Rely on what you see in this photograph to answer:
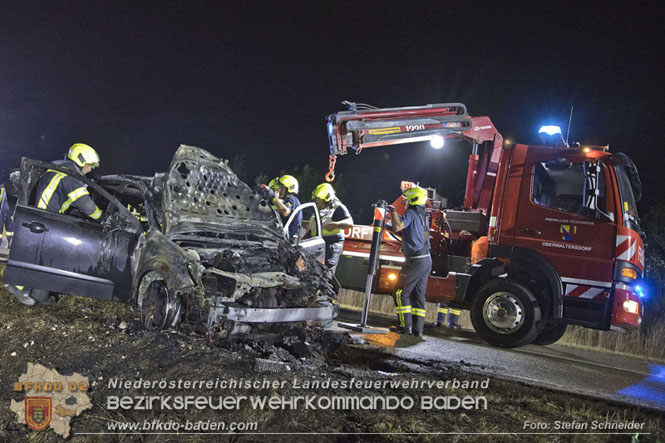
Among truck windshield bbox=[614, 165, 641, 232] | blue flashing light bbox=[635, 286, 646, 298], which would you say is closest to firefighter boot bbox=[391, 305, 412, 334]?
blue flashing light bbox=[635, 286, 646, 298]

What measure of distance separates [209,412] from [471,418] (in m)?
1.62

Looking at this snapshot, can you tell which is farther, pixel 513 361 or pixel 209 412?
pixel 513 361

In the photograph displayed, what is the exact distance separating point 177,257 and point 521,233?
4.34m

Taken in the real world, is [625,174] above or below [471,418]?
above

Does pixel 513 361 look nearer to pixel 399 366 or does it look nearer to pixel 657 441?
pixel 399 366

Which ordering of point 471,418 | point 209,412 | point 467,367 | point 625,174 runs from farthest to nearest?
point 625,174 → point 467,367 → point 471,418 → point 209,412

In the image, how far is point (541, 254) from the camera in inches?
234

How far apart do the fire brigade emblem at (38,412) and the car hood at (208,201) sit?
2.01m

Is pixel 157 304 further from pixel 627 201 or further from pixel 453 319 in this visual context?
pixel 627 201

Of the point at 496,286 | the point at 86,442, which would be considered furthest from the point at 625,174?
the point at 86,442

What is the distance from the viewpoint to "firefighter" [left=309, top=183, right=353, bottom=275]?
7.21m

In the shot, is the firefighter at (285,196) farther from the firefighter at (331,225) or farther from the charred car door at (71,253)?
the charred car door at (71,253)

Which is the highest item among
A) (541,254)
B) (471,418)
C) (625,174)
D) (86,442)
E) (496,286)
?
(625,174)

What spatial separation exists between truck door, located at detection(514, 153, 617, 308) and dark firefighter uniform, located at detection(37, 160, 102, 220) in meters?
5.18
